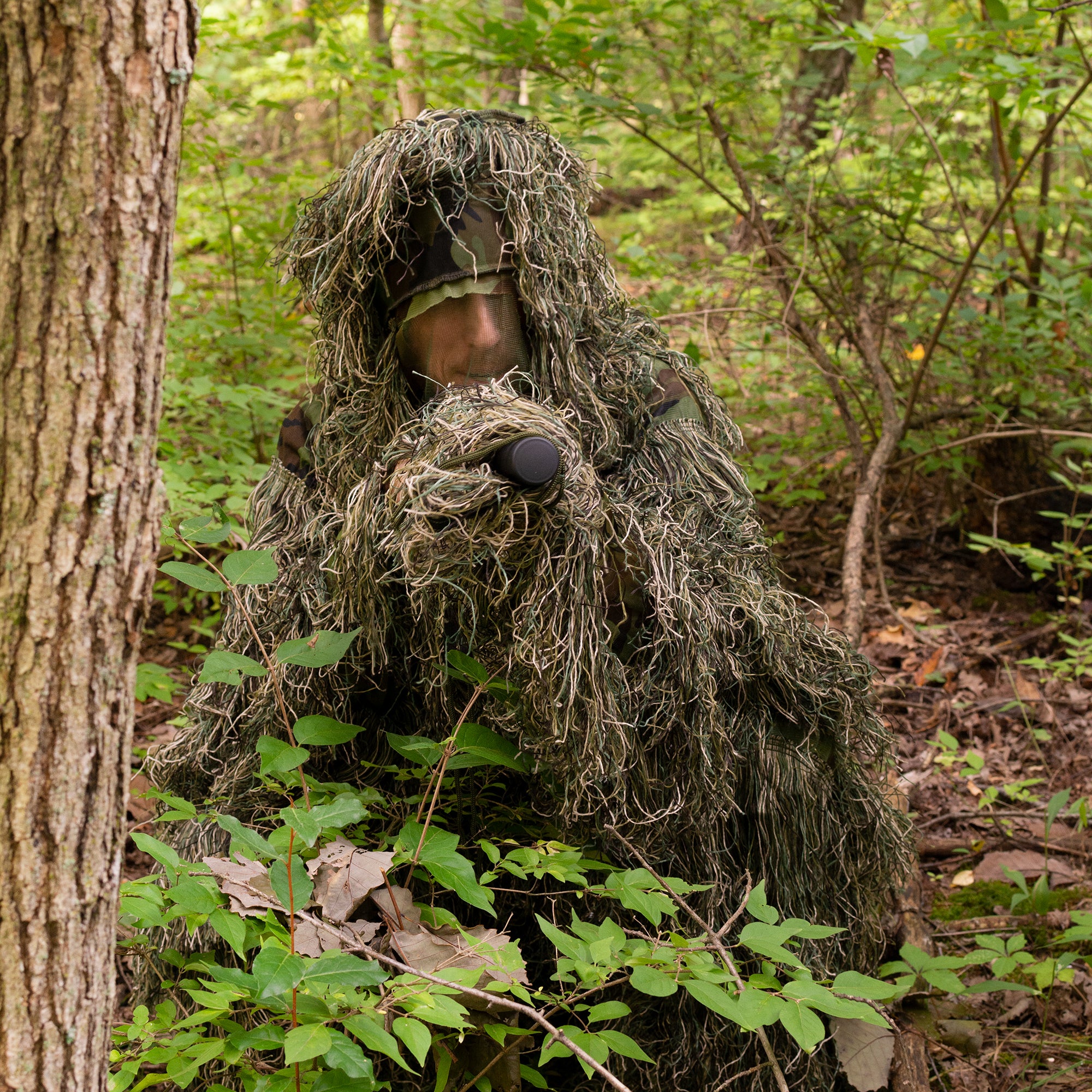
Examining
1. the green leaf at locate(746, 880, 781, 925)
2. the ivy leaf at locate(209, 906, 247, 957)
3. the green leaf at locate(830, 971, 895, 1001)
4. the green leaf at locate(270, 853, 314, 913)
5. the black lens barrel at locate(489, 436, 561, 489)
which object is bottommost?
the green leaf at locate(830, 971, 895, 1001)

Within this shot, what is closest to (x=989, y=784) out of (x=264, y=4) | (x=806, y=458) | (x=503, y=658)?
(x=806, y=458)

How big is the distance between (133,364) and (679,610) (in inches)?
41.5

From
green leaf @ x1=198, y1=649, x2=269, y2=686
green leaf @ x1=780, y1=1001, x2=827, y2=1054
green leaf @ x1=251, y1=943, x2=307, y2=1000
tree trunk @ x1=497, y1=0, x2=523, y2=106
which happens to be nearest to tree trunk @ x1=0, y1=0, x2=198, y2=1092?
green leaf @ x1=251, y1=943, x2=307, y2=1000

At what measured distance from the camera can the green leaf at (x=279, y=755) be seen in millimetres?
1564

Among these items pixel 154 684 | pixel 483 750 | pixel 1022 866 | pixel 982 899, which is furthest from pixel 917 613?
pixel 483 750

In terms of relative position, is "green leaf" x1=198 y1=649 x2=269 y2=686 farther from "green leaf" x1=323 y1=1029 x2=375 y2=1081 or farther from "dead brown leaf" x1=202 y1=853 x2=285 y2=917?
"green leaf" x1=323 y1=1029 x2=375 y2=1081

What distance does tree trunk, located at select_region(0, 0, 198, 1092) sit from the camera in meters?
1.00

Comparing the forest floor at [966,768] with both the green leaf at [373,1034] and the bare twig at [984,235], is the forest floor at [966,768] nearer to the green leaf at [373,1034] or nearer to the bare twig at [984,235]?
the bare twig at [984,235]

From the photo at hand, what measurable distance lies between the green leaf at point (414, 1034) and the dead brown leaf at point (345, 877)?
335 millimetres

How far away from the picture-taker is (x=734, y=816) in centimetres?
204

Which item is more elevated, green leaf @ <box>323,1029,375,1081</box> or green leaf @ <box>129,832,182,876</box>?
green leaf @ <box>129,832,182,876</box>

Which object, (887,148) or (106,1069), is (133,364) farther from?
(887,148)

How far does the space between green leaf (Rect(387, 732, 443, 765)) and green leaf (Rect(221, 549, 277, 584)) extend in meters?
0.39

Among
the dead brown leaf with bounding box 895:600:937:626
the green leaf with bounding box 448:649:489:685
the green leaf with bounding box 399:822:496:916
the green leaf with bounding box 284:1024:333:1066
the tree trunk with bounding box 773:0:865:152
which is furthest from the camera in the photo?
the tree trunk with bounding box 773:0:865:152
